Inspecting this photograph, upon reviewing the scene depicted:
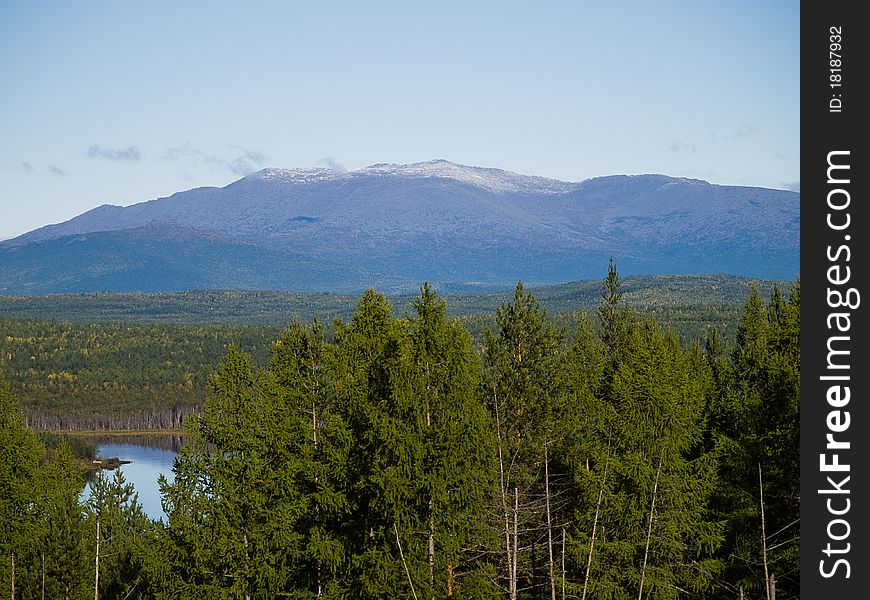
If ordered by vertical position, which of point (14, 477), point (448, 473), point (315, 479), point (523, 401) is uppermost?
point (523, 401)

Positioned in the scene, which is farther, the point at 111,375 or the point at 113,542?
the point at 111,375

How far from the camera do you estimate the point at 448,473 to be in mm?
21219

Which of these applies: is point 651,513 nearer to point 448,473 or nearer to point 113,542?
point 448,473

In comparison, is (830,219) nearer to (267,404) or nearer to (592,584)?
(592,584)

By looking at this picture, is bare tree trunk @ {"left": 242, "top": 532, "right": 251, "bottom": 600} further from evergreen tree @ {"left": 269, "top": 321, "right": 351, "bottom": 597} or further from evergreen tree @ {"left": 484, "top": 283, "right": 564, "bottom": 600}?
evergreen tree @ {"left": 484, "top": 283, "right": 564, "bottom": 600}

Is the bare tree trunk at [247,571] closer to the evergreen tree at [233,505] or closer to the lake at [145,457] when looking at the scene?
the evergreen tree at [233,505]

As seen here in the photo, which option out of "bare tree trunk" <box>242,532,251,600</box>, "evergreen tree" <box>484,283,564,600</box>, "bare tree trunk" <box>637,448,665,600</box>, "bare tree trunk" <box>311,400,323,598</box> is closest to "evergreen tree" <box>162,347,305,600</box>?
"bare tree trunk" <box>242,532,251,600</box>

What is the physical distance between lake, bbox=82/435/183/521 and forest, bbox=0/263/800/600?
150 feet

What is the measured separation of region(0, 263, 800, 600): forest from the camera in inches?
851

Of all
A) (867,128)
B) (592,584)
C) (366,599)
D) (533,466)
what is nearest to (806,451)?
(867,128)

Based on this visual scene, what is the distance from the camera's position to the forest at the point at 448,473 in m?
21.6

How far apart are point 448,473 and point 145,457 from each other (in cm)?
9370

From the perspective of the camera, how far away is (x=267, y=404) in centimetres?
2447

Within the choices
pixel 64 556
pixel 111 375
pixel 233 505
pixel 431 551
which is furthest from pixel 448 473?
pixel 111 375
